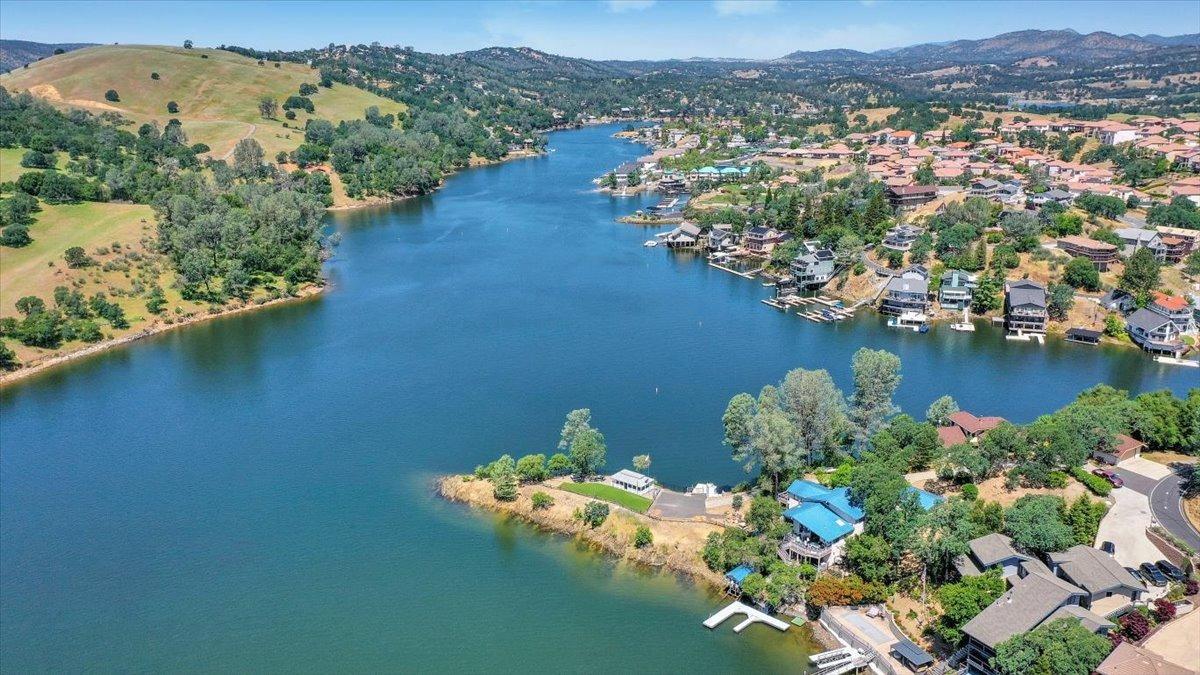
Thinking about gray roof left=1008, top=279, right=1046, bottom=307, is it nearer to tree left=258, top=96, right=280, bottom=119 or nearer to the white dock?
the white dock

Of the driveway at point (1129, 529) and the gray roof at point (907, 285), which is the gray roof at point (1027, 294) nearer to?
the gray roof at point (907, 285)

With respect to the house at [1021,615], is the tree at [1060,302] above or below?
above

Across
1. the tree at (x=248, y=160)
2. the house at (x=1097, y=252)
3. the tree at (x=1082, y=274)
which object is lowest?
the tree at (x=1082, y=274)

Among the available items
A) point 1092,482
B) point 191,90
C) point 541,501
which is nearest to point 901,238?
point 1092,482

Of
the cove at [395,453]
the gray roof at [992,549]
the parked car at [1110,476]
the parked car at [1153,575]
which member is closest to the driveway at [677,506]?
the cove at [395,453]

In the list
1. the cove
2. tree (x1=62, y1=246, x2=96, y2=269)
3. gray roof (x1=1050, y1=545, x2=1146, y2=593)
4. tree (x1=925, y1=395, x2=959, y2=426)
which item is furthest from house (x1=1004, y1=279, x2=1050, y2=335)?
tree (x1=62, y1=246, x2=96, y2=269)
